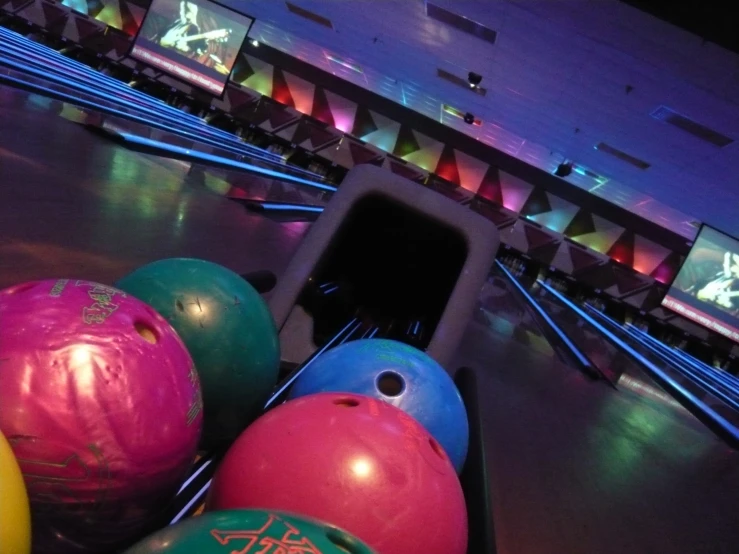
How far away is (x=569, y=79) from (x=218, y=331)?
537 centimetres

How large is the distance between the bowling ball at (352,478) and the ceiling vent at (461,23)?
210 inches

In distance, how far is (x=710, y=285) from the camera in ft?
26.9

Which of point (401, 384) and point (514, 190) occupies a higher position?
point (514, 190)

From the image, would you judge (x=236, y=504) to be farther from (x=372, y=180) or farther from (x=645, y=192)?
(x=645, y=192)

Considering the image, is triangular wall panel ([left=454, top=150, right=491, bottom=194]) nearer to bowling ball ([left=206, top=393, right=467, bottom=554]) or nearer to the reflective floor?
the reflective floor

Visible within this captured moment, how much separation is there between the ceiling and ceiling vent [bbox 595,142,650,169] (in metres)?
0.12

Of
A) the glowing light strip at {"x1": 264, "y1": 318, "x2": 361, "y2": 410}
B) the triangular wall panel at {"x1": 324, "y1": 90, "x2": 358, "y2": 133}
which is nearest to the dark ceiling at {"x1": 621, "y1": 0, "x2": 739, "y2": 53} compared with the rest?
the glowing light strip at {"x1": 264, "y1": 318, "x2": 361, "y2": 410}

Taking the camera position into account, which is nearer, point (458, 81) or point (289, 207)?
point (289, 207)

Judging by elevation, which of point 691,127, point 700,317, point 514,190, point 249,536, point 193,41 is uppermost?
point 691,127

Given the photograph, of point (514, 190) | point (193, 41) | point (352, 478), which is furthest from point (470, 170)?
point (352, 478)

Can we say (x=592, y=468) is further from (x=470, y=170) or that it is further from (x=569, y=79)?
(x=470, y=170)

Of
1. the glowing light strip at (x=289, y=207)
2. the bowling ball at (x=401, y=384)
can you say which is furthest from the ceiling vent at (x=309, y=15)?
the bowling ball at (x=401, y=384)

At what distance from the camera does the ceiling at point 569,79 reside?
14.0 feet

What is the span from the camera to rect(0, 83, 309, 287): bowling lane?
5.77ft
